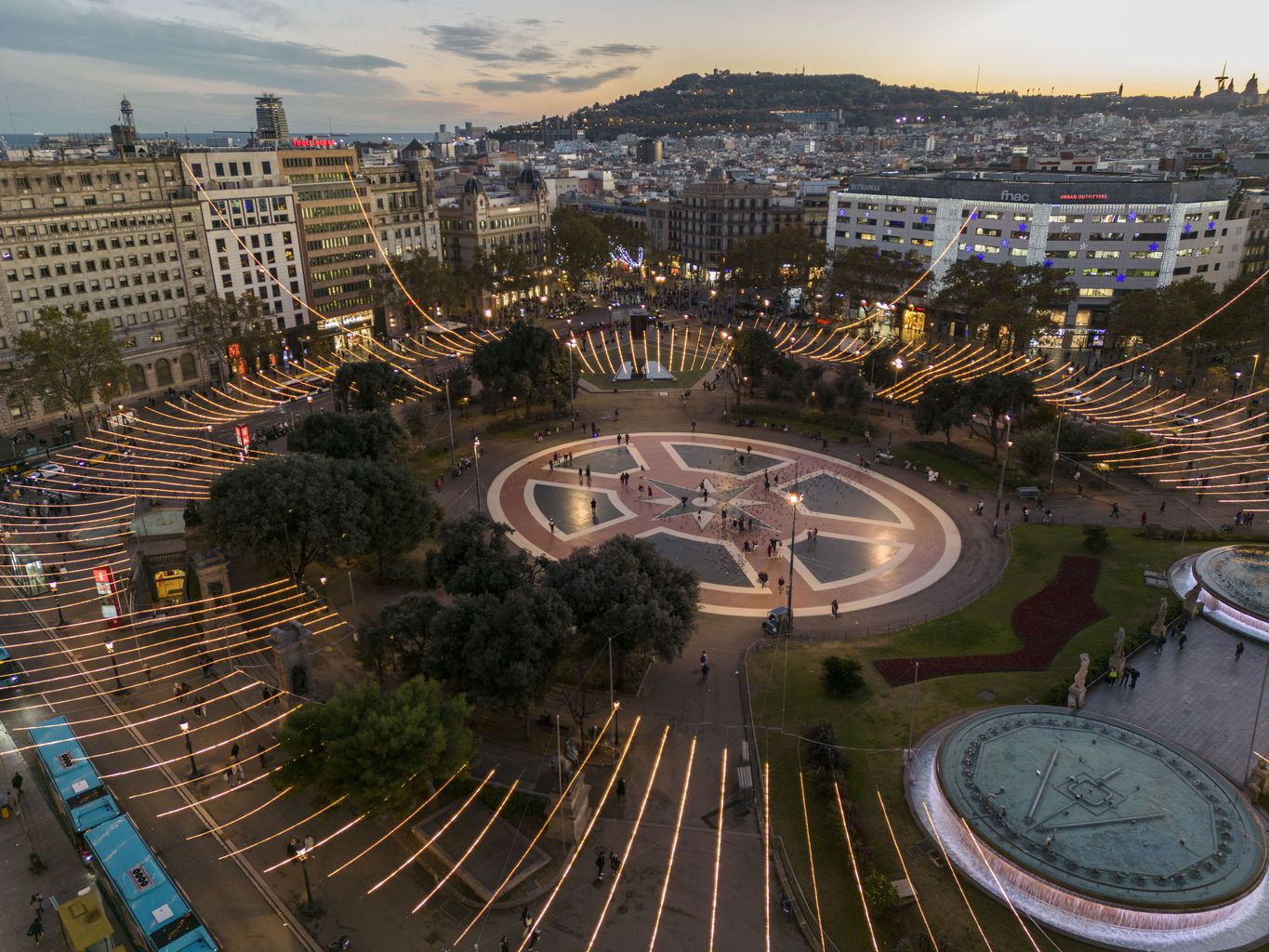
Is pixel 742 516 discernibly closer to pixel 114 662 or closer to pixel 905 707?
pixel 905 707

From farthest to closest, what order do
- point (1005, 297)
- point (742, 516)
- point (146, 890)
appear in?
1. point (1005, 297)
2. point (742, 516)
3. point (146, 890)

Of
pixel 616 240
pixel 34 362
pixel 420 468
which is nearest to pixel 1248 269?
pixel 616 240

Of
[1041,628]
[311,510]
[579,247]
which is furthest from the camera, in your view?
[579,247]

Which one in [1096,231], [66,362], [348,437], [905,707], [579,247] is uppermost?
[1096,231]

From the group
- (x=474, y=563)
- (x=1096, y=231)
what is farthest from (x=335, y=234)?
(x=1096, y=231)

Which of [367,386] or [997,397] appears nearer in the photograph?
[997,397]

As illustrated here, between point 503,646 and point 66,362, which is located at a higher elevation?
point 66,362

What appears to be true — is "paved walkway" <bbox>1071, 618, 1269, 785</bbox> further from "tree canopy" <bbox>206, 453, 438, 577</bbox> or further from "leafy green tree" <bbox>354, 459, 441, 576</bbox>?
"tree canopy" <bbox>206, 453, 438, 577</bbox>

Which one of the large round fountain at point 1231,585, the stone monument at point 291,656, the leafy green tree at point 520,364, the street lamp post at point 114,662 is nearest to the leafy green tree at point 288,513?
the stone monument at point 291,656
